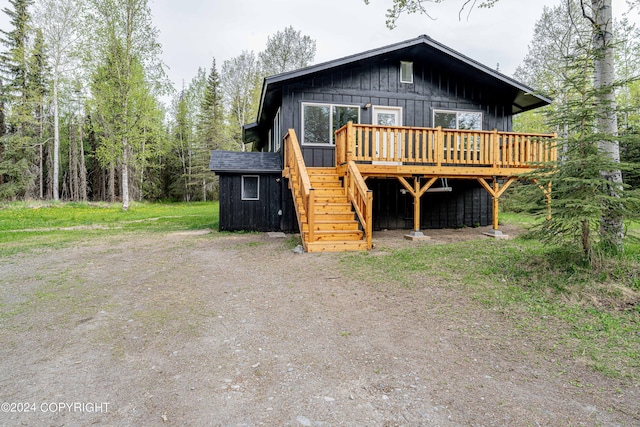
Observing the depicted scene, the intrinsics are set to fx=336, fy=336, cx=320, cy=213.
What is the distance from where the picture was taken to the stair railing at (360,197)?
22.7 ft

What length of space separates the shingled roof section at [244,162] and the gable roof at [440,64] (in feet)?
6.05

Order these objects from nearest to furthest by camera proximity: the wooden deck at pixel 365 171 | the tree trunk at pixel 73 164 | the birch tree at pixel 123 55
A: 1. the wooden deck at pixel 365 171
2. the birch tree at pixel 123 55
3. the tree trunk at pixel 73 164

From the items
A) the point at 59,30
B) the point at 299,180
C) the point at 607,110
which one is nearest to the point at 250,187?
the point at 299,180

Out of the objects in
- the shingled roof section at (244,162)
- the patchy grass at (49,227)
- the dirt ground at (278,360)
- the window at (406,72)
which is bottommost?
the dirt ground at (278,360)

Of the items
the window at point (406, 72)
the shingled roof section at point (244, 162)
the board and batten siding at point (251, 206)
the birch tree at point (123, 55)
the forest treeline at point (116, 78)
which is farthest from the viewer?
the forest treeline at point (116, 78)

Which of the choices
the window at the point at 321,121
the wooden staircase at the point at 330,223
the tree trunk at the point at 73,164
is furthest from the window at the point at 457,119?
the tree trunk at the point at 73,164

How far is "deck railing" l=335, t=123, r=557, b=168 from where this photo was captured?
825 cm

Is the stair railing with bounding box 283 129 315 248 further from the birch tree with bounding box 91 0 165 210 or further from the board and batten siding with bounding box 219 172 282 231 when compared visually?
the birch tree with bounding box 91 0 165 210

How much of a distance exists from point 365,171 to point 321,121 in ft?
9.46

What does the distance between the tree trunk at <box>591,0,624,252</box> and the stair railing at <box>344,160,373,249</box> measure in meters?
3.62

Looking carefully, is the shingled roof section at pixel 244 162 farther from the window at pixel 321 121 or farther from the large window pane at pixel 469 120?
the large window pane at pixel 469 120

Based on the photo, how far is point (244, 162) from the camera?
35.9 ft

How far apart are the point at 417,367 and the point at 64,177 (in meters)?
35.8

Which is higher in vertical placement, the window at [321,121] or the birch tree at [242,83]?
the birch tree at [242,83]
